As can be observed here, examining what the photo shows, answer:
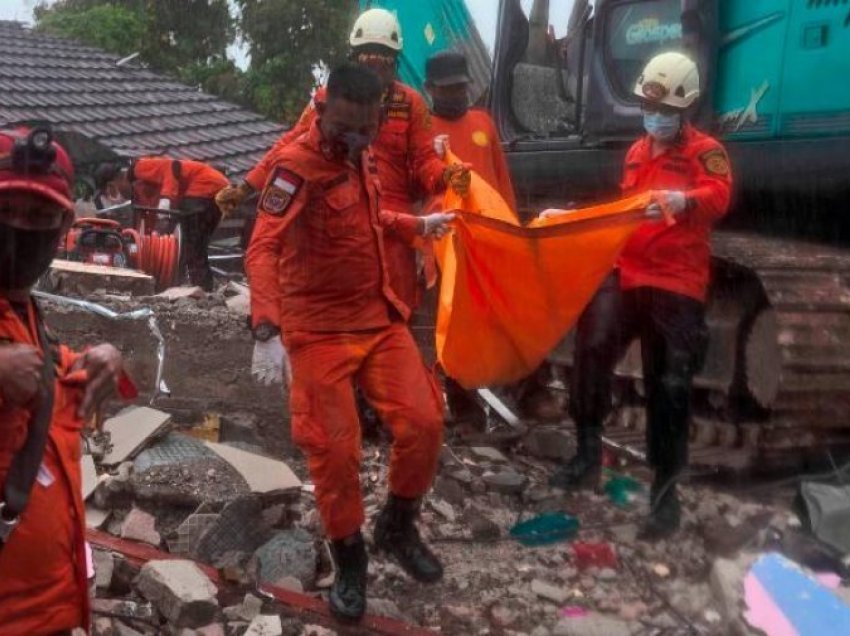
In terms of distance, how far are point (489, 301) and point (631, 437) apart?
63.5 inches

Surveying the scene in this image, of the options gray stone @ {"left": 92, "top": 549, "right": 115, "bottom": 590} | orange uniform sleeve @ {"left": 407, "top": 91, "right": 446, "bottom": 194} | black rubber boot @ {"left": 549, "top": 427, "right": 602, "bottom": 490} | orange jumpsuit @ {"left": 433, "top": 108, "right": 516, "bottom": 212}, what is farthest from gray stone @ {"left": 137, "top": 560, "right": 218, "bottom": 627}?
orange jumpsuit @ {"left": 433, "top": 108, "right": 516, "bottom": 212}

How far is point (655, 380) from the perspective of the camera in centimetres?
533

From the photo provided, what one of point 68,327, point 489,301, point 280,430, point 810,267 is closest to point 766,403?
point 810,267

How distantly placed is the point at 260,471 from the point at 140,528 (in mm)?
621

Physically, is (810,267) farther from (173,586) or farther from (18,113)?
(18,113)

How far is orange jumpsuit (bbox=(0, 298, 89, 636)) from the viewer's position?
256 centimetres

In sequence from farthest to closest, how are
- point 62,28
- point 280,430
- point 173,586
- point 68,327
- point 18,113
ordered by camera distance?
point 62,28, point 18,113, point 68,327, point 280,430, point 173,586

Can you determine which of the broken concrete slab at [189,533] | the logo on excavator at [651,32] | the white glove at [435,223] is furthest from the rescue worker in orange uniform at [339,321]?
the logo on excavator at [651,32]

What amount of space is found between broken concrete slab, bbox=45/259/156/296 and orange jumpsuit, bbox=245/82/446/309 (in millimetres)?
3396

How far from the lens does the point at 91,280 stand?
28.9 ft

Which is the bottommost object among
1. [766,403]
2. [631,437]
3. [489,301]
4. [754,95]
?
[631,437]

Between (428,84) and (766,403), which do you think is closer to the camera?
(766,403)

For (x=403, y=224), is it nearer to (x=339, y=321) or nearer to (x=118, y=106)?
(x=339, y=321)

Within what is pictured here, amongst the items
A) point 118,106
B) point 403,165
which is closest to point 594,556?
point 403,165
